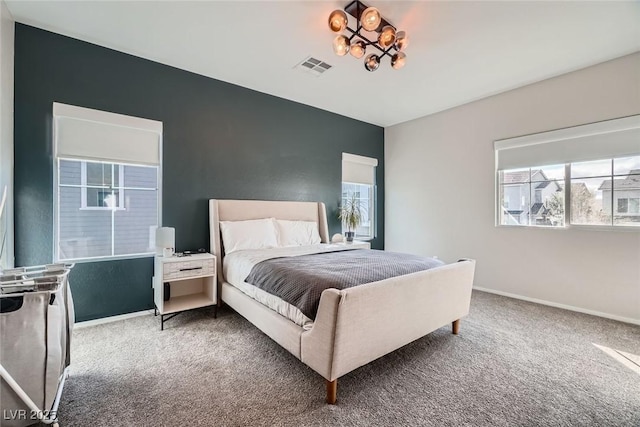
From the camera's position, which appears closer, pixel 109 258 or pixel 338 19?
pixel 338 19

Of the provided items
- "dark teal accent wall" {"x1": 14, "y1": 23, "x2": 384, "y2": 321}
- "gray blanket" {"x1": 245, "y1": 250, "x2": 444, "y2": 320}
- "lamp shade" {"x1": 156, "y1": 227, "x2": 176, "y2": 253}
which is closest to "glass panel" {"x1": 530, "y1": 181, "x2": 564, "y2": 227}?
"gray blanket" {"x1": 245, "y1": 250, "x2": 444, "y2": 320}

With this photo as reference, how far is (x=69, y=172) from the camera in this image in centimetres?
269

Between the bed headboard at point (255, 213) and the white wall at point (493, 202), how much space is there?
1.73m

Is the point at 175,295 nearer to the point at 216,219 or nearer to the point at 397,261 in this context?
the point at 216,219

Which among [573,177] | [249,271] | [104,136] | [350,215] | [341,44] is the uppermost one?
[341,44]

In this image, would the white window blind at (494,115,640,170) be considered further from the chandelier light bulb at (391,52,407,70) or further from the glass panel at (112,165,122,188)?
the glass panel at (112,165,122,188)

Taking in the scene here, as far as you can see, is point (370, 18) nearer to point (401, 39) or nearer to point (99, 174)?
point (401, 39)

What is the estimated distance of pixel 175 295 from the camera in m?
3.10

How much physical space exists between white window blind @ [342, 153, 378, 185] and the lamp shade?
2.93m

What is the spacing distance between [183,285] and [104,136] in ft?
5.91

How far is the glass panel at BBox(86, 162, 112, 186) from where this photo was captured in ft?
9.17

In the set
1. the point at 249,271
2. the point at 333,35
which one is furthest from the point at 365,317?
the point at 333,35

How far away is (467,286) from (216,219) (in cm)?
285

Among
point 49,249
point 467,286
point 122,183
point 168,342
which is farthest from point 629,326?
point 49,249
